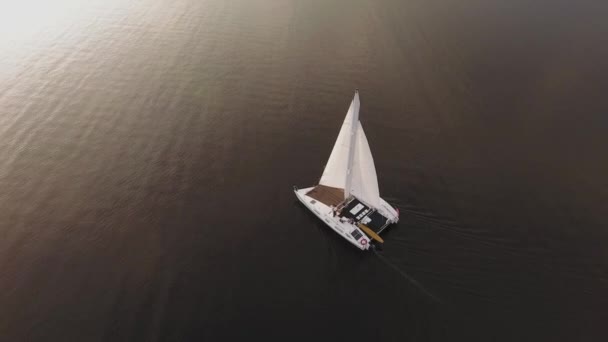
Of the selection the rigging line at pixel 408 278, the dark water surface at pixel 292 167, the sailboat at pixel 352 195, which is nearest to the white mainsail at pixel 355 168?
the sailboat at pixel 352 195

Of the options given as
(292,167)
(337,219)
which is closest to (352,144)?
(337,219)

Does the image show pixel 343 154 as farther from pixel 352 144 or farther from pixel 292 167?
pixel 292 167

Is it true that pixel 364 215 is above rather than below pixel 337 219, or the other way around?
above

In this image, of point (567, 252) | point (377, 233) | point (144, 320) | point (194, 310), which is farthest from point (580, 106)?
point (144, 320)

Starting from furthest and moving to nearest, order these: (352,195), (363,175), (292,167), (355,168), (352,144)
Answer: (292,167) → (352,195) → (355,168) → (363,175) → (352,144)

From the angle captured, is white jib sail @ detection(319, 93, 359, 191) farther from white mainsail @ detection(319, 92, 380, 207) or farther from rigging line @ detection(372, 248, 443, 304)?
rigging line @ detection(372, 248, 443, 304)

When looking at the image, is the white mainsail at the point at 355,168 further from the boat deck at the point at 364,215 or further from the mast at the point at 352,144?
the boat deck at the point at 364,215
